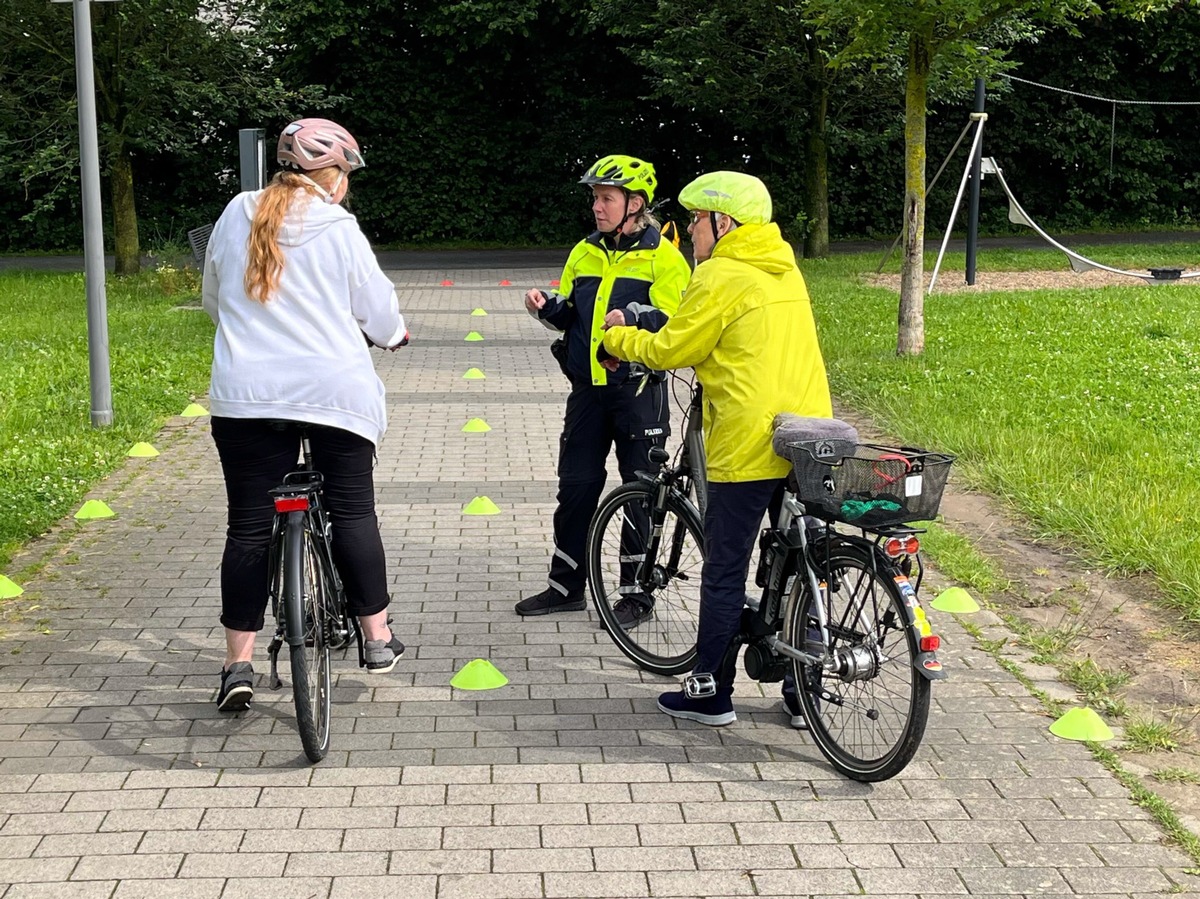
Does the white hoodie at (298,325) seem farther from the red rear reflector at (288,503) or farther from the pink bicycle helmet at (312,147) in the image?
the red rear reflector at (288,503)

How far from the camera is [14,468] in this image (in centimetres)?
848

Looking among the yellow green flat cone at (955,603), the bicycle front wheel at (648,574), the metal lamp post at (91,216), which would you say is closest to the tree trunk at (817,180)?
the metal lamp post at (91,216)

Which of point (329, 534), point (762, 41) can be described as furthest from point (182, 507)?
point (762, 41)

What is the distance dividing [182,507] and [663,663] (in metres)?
3.64

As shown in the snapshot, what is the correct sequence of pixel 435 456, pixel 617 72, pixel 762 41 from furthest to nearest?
pixel 617 72 → pixel 762 41 → pixel 435 456

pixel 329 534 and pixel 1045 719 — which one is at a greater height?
pixel 329 534

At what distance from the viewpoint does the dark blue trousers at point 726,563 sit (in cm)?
465

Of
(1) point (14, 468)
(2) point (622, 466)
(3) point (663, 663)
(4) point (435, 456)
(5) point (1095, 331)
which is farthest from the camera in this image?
(5) point (1095, 331)

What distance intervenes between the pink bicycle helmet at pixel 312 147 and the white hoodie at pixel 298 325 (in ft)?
0.43

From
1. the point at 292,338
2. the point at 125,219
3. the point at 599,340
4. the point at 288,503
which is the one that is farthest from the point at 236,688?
the point at 125,219

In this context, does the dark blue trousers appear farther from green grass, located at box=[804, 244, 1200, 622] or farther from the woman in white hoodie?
green grass, located at box=[804, 244, 1200, 622]

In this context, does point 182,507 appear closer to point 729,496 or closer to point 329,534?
point 329,534

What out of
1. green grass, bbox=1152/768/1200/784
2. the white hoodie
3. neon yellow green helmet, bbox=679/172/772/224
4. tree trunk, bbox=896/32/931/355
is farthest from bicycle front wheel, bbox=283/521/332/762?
tree trunk, bbox=896/32/931/355

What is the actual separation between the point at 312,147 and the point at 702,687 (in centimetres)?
215
